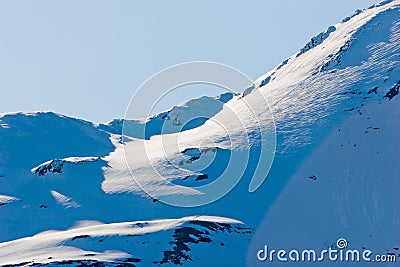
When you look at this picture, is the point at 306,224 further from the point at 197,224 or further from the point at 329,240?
the point at 197,224

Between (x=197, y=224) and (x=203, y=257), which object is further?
(x=197, y=224)

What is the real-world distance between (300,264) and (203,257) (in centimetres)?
2185

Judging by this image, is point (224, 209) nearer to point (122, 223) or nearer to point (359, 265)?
point (122, 223)

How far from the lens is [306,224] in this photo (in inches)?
7283

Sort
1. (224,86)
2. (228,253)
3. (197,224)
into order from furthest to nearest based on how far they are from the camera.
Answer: (197,224)
(228,253)
(224,86)

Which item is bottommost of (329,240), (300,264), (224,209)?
(300,264)

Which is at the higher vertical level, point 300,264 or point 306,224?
point 306,224

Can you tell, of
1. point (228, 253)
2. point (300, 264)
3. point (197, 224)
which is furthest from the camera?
point (197, 224)

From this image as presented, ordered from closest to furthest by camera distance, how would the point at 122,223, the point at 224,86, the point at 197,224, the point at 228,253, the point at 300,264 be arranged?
the point at 224,86 < the point at 300,264 < the point at 228,253 < the point at 197,224 < the point at 122,223

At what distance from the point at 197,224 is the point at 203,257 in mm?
14030

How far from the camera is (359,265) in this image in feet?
525

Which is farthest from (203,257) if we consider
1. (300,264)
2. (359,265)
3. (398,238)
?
(398,238)

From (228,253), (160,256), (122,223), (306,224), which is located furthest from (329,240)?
(122,223)

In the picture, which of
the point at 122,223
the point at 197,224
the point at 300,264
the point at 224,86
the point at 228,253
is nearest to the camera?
the point at 224,86
